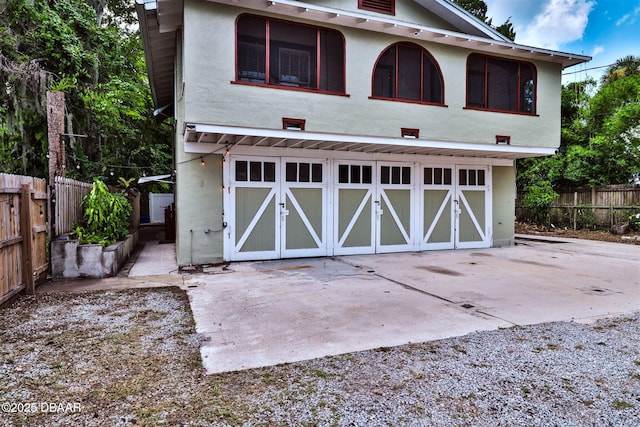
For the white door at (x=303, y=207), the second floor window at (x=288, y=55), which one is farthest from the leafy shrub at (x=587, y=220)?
the second floor window at (x=288, y=55)

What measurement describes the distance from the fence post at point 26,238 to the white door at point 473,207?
886cm

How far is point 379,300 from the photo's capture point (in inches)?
194

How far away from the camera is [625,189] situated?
12656 mm

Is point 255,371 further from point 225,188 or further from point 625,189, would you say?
point 625,189

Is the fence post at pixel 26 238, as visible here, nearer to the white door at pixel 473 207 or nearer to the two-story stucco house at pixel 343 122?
the two-story stucco house at pixel 343 122

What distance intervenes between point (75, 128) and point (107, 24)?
8.13m

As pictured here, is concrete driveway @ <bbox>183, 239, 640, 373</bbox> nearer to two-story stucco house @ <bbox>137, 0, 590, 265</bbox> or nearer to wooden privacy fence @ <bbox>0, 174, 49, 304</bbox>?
two-story stucco house @ <bbox>137, 0, 590, 265</bbox>

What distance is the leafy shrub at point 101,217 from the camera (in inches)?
268

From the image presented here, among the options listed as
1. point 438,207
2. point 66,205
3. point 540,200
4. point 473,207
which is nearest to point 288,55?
point 66,205

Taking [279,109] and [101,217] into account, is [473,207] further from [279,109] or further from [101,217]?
[101,217]

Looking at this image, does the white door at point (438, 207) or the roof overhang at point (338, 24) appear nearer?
the roof overhang at point (338, 24)

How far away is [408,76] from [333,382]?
7603 millimetres

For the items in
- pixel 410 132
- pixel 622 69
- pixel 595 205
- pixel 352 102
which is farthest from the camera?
pixel 622 69

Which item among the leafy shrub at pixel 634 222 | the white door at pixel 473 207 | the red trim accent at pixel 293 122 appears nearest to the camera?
the red trim accent at pixel 293 122
